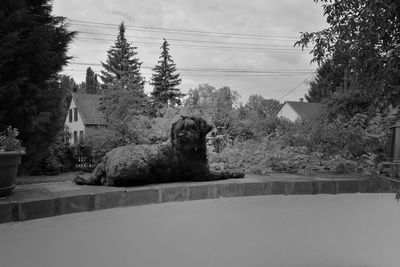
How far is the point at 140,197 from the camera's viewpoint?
2070 millimetres

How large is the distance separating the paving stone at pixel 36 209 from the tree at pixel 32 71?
406 centimetres

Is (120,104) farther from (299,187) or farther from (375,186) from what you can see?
(375,186)

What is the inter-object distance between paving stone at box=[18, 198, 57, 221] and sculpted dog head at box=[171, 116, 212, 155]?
0.90m

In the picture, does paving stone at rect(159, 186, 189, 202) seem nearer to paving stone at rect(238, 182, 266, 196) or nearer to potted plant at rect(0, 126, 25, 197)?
paving stone at rect(238, 182, 266, 196)

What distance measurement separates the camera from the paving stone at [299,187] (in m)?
2.44

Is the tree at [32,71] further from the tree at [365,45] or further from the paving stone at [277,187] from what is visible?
the tree at [365,45]

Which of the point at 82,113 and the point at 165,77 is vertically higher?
the point at 165,77

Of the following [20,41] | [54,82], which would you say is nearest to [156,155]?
[20,41]

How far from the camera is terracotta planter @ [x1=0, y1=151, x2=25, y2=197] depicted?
181 cm

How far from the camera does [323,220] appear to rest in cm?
245

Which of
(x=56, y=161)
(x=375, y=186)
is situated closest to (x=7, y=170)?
(x=375, y=186)

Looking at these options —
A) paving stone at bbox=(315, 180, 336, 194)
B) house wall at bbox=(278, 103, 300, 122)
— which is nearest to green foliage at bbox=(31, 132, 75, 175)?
paving stone at bbox=(315, 180, 336, 194)

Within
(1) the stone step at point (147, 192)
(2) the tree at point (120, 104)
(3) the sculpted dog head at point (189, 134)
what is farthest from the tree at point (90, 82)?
(1) the stone step at point (147, 192)

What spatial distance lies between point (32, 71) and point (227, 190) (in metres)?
4.90
